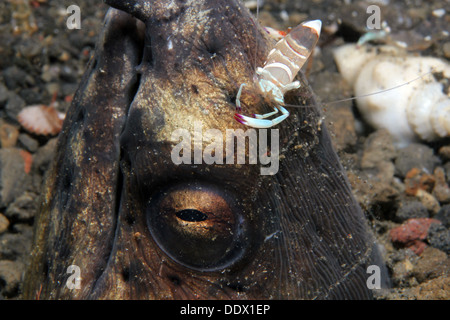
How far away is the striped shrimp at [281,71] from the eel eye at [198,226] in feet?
1.41

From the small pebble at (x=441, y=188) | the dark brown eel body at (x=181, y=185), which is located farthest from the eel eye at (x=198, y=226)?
the small pebble at (x=441, y=188)

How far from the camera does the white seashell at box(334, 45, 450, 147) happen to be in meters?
4.26

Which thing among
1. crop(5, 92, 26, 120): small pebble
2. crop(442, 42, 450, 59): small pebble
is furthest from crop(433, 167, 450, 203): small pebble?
crop(5, 92, 26, 120): small pebble

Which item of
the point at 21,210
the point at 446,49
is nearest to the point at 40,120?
the point at 21,210

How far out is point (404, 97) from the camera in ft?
14.5

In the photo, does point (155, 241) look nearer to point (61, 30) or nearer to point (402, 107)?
point (402, 107)

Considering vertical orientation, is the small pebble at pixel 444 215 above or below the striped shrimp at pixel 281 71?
below

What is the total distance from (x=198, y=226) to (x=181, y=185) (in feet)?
0.74

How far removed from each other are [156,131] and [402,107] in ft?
11.7

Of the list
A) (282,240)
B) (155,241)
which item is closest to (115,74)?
(155,241)

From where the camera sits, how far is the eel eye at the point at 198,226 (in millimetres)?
1913

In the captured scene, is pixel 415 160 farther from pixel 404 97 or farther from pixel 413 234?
pixel 413 234

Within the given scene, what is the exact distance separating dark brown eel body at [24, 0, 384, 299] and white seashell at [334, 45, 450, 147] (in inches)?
101

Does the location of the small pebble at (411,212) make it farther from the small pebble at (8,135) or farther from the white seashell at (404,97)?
the small pebble at (8,135)
